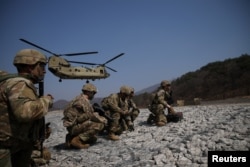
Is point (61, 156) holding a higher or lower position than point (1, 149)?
lower

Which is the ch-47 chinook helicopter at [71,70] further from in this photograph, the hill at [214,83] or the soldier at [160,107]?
the hill at [214,83]

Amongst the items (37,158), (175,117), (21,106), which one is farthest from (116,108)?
(21,106)

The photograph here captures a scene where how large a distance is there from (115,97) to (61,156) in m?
2.81

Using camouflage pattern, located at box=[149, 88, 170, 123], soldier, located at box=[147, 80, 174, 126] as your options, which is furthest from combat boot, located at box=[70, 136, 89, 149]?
camouflage pattern, located at box=[149, 88, 170, 123]

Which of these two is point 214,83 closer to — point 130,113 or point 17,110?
point 130,113

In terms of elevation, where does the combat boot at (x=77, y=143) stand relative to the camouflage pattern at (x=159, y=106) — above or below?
below

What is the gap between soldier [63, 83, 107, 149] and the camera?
709cm

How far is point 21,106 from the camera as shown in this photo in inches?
121

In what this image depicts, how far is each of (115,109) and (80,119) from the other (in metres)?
1.70

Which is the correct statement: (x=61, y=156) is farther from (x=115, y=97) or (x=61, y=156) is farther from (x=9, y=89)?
(x=9, y=89)

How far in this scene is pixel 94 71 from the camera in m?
16.6

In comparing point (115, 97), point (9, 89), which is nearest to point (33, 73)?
point (9, 89)

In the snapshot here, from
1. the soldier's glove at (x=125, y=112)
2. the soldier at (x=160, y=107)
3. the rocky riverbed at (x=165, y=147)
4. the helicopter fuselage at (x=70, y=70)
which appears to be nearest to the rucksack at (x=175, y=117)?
the soldier at (x=160, y=107)

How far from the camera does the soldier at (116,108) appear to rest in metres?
8.45
